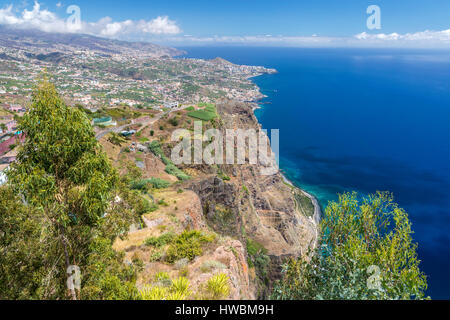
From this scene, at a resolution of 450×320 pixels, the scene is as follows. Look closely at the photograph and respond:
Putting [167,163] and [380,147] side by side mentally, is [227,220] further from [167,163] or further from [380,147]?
[380,147]

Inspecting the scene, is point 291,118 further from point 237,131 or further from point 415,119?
point 237,131

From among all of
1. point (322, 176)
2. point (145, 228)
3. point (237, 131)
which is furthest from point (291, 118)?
point (145, 228)

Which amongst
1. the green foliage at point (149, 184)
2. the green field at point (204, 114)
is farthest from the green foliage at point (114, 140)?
the green field at point (204, 114)

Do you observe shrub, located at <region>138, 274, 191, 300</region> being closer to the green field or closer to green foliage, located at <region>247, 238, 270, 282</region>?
green foliage, located at <region>247, 238, 270, 282</region>

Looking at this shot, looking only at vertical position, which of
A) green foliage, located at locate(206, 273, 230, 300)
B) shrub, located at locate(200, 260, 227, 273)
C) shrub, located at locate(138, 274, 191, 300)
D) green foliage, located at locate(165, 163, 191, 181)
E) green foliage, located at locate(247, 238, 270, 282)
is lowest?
green foliage, located at locate(247, 238, 270, 282)

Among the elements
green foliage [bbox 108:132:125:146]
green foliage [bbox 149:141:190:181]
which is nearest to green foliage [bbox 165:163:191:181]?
green foliage [bbox 149:141:190:181]

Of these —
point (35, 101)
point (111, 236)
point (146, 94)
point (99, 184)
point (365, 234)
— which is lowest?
point (365, 234)
